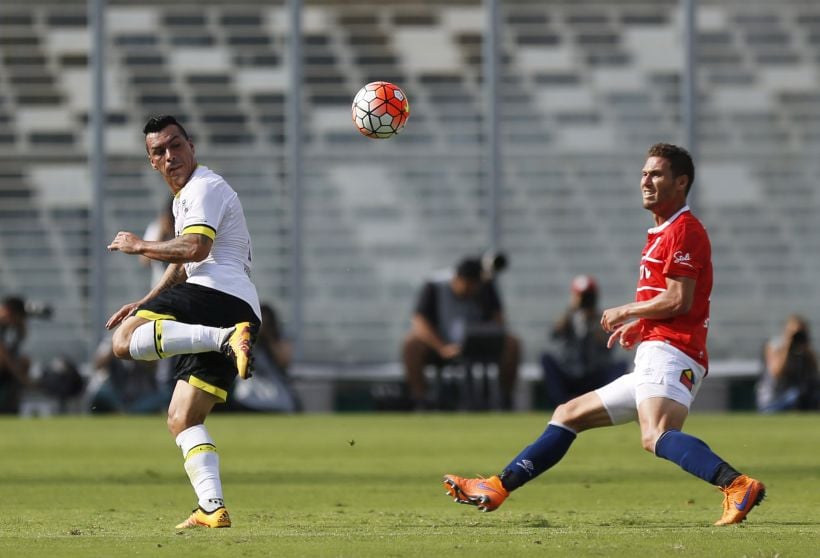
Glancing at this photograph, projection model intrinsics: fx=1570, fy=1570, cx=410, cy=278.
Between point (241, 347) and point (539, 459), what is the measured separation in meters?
1.55

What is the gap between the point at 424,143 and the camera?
2111 centimetres

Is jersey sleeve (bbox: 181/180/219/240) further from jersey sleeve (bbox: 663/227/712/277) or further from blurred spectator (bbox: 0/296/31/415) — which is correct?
blurred spectator (bbox: 0/296/31/415)

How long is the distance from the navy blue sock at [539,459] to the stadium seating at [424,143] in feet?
42.8

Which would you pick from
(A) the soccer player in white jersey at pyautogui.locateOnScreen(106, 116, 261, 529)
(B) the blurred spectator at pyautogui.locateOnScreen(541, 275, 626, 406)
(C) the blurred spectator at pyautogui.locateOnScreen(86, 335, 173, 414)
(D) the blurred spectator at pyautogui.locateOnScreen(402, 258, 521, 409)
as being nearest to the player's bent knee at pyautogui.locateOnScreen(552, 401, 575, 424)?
(A) the soccer player in white jersey at pyautogui.locateOnScreen(106, 116, 261, 529)

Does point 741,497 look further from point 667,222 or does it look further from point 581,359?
point 581,359

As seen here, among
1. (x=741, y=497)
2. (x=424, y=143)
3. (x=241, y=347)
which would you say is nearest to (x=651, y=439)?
(x=741, y=497)

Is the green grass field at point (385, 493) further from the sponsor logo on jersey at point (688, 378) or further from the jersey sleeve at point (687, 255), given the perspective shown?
the jersey sleeve at point (687, 255)

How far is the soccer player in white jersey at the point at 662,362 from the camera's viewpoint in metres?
6.95

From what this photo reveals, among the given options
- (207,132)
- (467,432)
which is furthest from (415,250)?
(467,432)

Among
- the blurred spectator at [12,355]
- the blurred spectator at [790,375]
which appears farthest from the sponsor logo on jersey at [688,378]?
the blurred spectator at [12,355]

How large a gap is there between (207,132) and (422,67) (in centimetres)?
306

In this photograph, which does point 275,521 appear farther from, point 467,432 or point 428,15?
point 428,15

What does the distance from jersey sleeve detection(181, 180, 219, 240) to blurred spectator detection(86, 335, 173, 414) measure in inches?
409

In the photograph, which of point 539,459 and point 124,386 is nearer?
point 539,459
